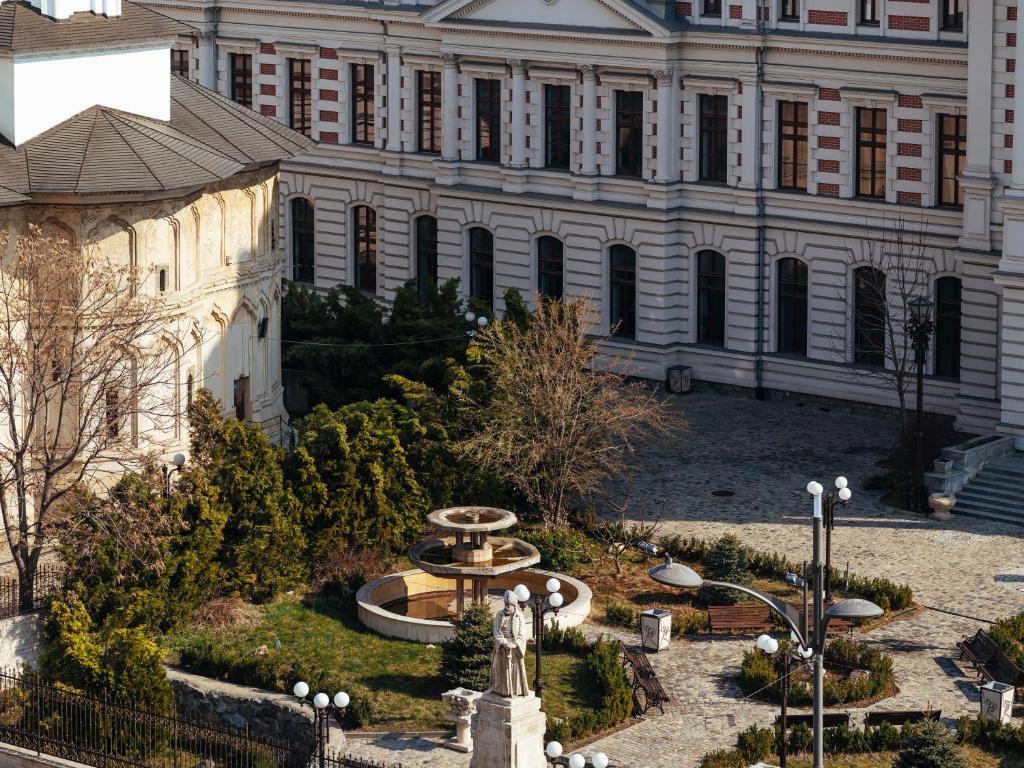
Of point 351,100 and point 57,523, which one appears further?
point 351,100

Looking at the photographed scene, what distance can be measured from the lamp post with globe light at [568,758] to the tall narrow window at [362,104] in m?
35.3

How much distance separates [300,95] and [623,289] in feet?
44.1

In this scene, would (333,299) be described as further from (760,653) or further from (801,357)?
(760,653)

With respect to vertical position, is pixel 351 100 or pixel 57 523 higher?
pixel 351 100

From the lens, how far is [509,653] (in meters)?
39.8

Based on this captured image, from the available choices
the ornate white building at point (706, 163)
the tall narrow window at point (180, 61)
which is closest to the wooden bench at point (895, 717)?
the ornate white building at point (706, 163)

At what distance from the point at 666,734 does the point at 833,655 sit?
451 centimetres

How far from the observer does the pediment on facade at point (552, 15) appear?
6412 cm

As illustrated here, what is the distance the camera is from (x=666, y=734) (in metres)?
42.9

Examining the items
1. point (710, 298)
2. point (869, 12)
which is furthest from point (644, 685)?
point (869, 12)

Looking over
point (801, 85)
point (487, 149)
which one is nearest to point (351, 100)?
point (487, 149)

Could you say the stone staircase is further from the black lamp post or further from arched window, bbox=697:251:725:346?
arched window, bbox=697:251:725:346

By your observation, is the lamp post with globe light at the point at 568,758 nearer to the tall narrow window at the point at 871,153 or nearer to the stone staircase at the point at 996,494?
the stone staircase at the point at 996,494

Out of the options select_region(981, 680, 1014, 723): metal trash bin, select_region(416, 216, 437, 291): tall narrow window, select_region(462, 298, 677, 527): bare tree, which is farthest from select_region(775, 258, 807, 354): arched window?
select_region(981, 680, 1014, 723): metal trash bin
